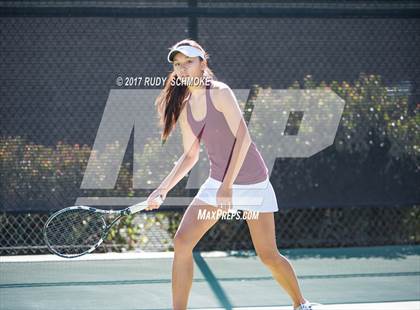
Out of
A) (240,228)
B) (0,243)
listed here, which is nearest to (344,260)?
(240,228)

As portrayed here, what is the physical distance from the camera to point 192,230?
4.41m

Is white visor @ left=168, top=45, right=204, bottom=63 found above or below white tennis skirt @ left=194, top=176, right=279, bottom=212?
above

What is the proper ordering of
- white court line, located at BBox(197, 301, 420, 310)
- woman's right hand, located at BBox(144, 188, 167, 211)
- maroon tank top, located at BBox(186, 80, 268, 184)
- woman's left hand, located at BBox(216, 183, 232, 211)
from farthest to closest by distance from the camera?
white court line, located at BBox(197, 301, 420, 310) → woman's right hand, located at BBox(144, 188, 167, 211) → maroon tank top, located at BBox(186, 80, 268, 184) → woman's left hand, located at BBox(216, 183, 232, 211)

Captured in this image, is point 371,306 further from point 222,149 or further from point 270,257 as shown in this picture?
point 222,149

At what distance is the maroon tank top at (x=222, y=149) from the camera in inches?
177

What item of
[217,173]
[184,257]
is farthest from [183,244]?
[217,173]

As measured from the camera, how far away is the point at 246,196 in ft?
14.7

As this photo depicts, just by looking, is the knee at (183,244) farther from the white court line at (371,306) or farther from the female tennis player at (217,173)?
the white court line at (371,306)

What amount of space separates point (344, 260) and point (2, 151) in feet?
9.74

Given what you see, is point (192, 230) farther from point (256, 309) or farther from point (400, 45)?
point (400, 45)

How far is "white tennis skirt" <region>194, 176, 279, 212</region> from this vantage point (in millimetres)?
4441

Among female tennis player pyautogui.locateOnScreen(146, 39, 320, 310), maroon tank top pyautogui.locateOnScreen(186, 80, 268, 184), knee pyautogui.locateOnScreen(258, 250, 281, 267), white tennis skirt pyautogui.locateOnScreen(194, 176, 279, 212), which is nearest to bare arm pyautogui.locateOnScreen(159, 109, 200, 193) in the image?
female tennis player pyautogui.locateOnScreen(146, 39, 320, 310)

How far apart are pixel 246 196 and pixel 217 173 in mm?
201

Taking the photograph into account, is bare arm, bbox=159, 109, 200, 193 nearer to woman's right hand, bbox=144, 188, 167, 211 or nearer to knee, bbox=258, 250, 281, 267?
woman's right hand, bbox=144, 188, 167, 211
